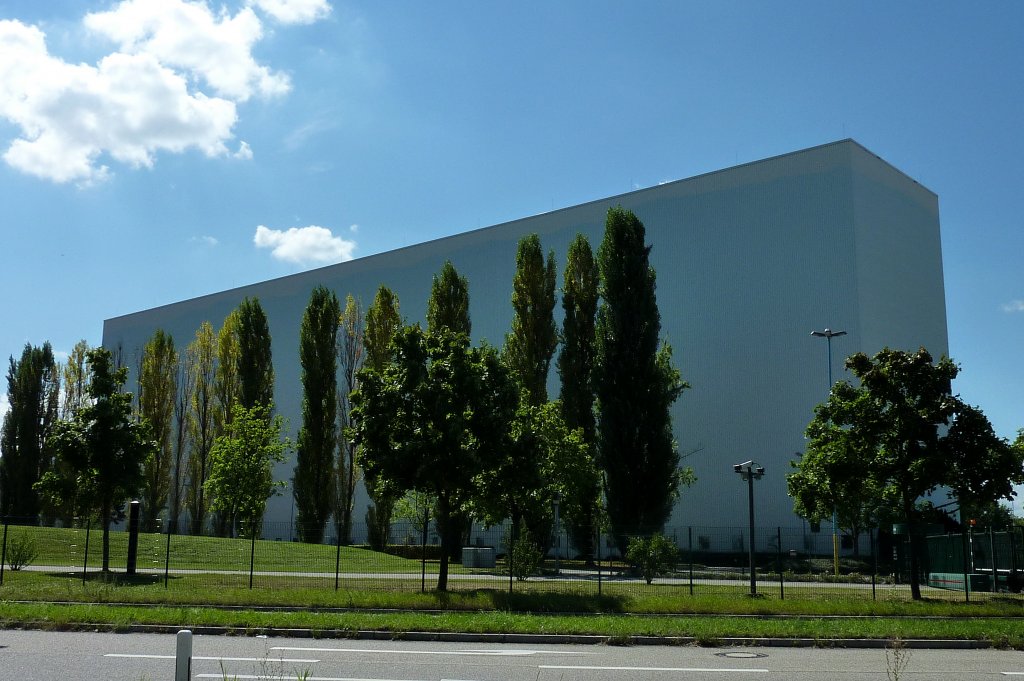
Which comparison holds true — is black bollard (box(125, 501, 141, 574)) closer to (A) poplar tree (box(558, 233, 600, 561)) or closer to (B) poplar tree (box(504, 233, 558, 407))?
(A) poplar tree (box(558, 233, 600, 561))

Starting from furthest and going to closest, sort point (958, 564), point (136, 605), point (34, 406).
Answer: point (34, 406) → point (958, 564) → point (136, 605)

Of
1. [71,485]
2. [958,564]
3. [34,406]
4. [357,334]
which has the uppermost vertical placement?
[357,334]

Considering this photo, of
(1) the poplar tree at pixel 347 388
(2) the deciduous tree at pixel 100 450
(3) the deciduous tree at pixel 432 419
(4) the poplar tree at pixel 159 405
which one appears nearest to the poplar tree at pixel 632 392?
(1) the poplar tree at pixel 347 388

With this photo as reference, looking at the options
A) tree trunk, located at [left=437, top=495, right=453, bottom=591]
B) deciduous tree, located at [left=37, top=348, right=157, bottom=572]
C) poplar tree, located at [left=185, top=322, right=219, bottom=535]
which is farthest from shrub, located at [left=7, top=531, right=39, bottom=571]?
poplar tree, located at [left=185, top=322, right=219, bottom=535]

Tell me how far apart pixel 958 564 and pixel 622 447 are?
49.7ft

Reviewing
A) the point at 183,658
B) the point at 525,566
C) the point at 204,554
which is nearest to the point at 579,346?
the point at 204,554

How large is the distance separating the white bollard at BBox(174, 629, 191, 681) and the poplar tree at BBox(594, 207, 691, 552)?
37083 mm

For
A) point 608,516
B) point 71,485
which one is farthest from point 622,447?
point 71,485

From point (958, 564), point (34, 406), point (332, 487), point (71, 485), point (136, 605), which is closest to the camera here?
point (136, 605)

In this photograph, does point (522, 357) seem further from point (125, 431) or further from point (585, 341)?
point (125, 431)

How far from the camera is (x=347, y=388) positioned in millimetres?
63500

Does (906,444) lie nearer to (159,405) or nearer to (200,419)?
(200,419)

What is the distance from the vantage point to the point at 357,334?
214ft

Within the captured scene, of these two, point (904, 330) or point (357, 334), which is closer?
point (904, 330)
